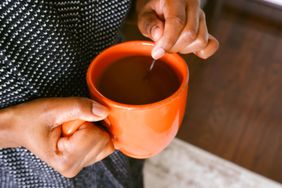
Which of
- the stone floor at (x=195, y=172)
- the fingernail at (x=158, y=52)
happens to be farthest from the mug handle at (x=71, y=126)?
the stone floor at (x=195, y=172)

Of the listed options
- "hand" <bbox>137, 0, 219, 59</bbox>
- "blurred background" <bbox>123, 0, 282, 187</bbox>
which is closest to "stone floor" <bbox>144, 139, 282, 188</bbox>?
"blurred background" <bbox>123, 0, 282, 187</bbox>

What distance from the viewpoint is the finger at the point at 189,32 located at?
1.52 ft

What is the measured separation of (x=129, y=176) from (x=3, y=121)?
34 centimetres

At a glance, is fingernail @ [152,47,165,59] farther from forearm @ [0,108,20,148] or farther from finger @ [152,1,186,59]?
forearm @ [0,108,20,148]

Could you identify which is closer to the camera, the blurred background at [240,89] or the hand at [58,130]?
the hand at [58,130]

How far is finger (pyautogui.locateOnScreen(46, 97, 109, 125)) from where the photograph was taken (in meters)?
0.39

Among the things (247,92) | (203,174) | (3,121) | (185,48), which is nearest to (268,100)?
(247,92)

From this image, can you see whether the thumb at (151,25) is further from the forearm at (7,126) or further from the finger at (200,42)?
the forearm at (7,126)

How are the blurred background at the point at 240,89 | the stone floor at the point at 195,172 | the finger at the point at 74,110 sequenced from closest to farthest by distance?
the finger at the point at 74,110
the stone floor at the point at 195,172
the blurred background at the point at 240,89

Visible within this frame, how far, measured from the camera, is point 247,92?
4.37 feet

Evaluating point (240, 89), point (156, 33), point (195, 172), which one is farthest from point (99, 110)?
point (240, 89)

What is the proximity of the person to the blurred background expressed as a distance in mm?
738

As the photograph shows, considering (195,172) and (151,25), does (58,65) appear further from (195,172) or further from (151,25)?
(195,172)

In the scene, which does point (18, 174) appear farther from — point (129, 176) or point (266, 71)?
point (266, 71)
